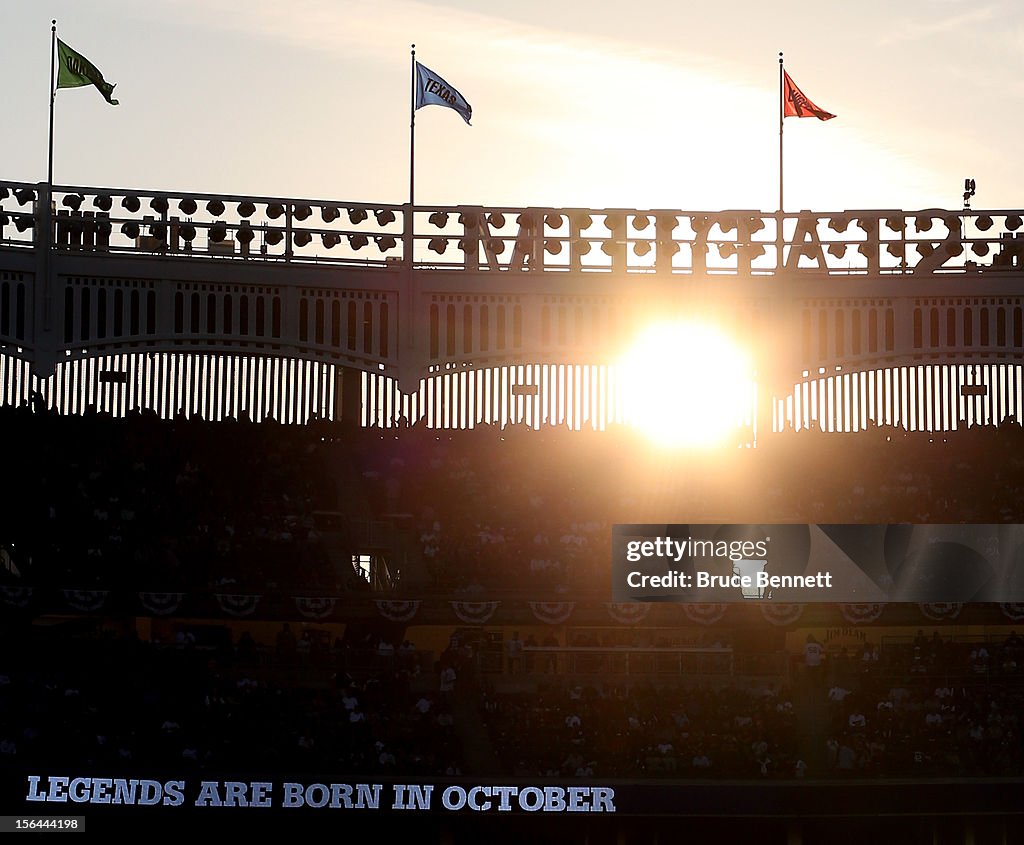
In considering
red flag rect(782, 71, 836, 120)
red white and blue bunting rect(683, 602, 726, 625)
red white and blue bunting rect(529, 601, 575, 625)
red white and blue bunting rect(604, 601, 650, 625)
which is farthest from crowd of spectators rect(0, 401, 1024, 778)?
red flag rect(782, 71, 836, 120)

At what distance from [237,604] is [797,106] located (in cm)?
2014

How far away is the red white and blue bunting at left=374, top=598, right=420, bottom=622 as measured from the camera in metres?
39.8

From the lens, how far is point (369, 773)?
35.7 meters

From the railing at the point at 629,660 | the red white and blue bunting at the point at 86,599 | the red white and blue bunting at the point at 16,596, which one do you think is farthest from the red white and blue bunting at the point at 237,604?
the railing at the point at 629,660

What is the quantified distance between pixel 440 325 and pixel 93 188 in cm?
956

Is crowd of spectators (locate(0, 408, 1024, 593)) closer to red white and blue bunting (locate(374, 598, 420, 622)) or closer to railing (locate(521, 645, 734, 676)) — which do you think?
red white and blue bunting (locate(374, 598, 420, 622))

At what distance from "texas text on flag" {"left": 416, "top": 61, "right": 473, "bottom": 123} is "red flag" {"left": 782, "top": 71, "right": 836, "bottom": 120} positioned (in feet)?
27.7

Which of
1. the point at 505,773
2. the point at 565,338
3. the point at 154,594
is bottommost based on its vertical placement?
the point at 505,773

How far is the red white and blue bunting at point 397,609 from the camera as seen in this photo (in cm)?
3975

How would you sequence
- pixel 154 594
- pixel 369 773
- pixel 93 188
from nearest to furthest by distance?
pixel 369 773 < pixel 154 594 < pixel 93 188

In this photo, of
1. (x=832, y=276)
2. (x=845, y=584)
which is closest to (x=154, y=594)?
(x=845, y=584)

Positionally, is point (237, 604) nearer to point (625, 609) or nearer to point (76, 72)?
point (625, 609)

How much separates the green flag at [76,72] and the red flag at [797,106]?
17652 millimetres

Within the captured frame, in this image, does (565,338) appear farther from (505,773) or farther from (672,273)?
(505,773)
